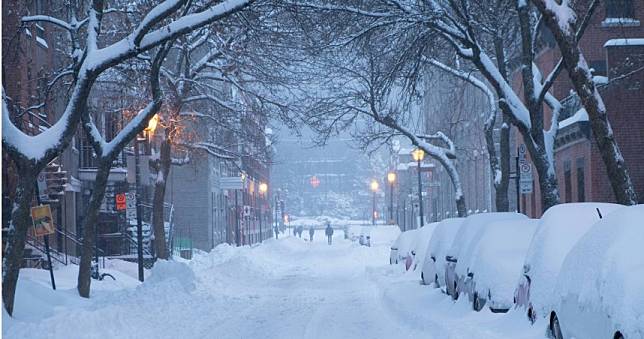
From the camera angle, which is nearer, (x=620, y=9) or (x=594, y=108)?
(x=594, y=108)

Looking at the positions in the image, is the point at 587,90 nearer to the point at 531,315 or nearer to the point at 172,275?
the point at 531,315

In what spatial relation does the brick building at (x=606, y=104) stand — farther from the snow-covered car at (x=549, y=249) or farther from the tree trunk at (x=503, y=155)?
the snow-covered car at (x=549, y=249)

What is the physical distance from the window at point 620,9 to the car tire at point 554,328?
3013 centimetres

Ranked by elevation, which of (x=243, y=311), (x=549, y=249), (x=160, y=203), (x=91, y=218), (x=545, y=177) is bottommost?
(x=243, y=311)

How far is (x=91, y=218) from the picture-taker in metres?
23.7

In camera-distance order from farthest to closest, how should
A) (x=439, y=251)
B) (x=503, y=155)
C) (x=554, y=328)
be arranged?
(x=503, y=155), (x=439, y=251), (x=554, y=328)

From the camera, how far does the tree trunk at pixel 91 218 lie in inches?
922

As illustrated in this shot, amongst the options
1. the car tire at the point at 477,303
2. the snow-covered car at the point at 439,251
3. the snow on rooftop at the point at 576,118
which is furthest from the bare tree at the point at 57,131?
the snow on rooftop at the point at 576,118

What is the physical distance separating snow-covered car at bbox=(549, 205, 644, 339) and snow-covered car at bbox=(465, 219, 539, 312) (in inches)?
164

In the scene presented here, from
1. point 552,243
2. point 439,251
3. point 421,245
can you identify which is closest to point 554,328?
point 552,243

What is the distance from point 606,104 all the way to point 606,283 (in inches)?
1126

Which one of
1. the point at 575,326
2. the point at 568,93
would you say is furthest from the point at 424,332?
the point at 568,93

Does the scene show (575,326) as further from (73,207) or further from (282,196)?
(282,196)

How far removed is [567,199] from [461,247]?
24.2 m
